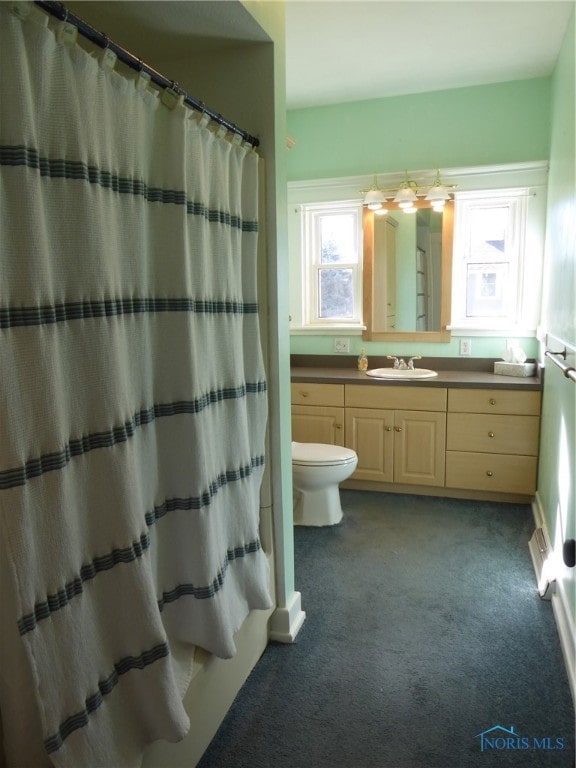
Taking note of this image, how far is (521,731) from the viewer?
1.63 m

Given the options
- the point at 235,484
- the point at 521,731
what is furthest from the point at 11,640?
the point at 521,731

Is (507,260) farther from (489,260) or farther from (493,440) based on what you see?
(493,440)

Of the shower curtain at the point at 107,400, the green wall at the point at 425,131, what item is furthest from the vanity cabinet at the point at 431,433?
the shower curtain at the point at 107,400

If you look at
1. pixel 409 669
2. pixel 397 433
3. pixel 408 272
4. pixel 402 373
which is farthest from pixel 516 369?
pixel 409 669

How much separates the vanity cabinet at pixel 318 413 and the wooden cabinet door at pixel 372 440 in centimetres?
7

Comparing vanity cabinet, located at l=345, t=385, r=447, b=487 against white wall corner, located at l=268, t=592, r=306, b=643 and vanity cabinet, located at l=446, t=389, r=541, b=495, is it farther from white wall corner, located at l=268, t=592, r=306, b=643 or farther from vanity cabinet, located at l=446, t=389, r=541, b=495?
white wall corner, located at l=268, t=592, r=306, b=643

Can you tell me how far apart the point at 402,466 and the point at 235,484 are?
6.70ft

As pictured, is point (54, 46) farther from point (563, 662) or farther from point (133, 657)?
point (563, 662)

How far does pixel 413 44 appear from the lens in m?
2.86

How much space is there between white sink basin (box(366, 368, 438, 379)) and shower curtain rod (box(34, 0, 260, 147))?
6.75 feet

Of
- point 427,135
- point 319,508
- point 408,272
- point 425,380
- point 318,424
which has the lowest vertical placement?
point 319,508

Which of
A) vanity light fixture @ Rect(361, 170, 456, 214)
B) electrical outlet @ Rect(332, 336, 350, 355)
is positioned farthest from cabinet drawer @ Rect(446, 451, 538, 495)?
vanity light fixture @ Rect(361, 170, 456, 214)

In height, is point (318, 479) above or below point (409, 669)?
above

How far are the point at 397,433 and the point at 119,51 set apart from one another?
8.91 feet
